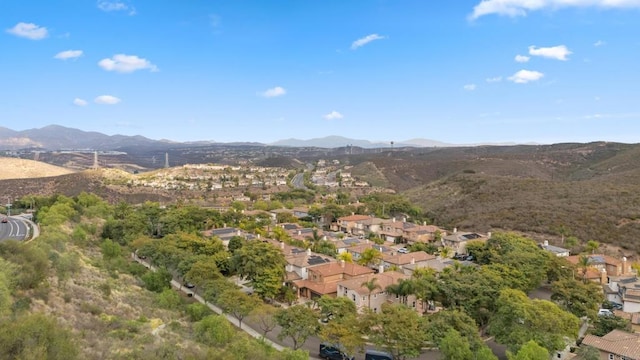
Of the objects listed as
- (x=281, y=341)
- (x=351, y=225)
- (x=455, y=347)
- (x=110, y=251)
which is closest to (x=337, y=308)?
(x=281, y=341)

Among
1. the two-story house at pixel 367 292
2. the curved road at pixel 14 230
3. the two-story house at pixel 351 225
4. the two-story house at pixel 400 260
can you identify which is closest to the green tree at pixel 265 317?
the two-story house at pixel 367 292

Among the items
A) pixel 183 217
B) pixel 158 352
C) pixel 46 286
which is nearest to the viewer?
pixel 158 352

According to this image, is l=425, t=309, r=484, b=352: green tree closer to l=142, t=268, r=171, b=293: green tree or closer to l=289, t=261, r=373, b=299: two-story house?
l=289, t=261, r=373, b=299: two-story house

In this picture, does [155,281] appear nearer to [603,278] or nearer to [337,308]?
[337,308]

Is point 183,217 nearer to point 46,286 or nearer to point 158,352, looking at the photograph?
point 46,286

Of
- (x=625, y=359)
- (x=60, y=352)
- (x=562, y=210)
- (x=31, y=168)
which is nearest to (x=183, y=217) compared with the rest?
(x=60, y=352)

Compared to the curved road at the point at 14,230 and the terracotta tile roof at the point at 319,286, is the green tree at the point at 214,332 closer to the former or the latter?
the terracotta tile roof at the point at 319,286
